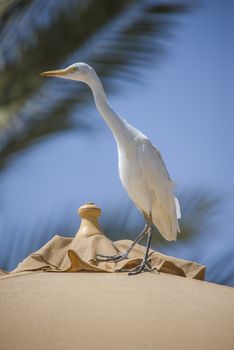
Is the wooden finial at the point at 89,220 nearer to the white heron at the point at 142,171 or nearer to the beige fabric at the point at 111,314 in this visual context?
the beige fabric at the point at 111,314

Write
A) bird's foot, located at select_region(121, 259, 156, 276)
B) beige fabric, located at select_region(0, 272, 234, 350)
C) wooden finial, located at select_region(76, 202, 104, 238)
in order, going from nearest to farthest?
beige fabric, located at select_region(0, 272, 234, 350) < bird's foot, located at select_region(121, 259, 156, 276) < wooden finial, located at select_region(76, 202, 104, 238)

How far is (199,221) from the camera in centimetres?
508

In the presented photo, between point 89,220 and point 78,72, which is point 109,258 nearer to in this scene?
point 89,220

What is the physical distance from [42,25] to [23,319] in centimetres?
313

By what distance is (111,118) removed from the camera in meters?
3.77

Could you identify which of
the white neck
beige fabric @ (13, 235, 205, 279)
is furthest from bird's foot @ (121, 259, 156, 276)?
the white neck

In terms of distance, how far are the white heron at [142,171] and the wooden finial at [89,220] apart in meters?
0.69

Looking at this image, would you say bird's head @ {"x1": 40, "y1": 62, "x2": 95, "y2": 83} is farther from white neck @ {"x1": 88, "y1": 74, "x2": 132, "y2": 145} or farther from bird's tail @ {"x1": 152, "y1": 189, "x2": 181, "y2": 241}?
bird's tail @ {"x1": 152, "y1": 189, "x2": 181, "y2": 241}

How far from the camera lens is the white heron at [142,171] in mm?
3678

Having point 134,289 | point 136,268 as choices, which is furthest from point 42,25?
point 134,289

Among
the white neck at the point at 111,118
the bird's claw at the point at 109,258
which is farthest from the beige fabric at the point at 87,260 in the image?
the white neck at the point at 111,118

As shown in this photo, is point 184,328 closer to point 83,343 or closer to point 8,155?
point 83,343

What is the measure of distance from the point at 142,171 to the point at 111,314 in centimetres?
165

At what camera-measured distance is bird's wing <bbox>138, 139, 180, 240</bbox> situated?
369 centimetres
